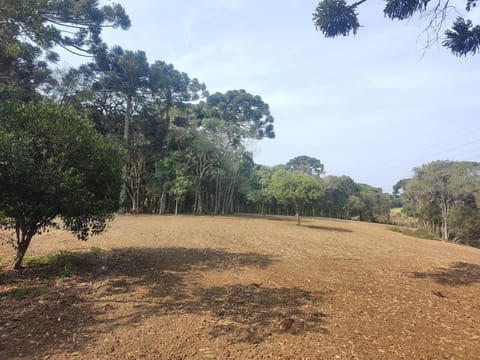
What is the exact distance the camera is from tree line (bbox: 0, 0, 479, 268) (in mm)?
4820

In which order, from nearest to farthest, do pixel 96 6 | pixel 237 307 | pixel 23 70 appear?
pixel 237 307 → pixel 96 6 → pixel 23 70

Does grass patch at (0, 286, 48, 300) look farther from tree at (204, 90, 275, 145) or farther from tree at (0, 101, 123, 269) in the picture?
tree at (204, 90, 275, 145)

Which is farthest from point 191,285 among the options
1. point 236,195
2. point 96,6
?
point 236,195

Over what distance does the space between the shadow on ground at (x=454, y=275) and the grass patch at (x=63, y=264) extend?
745cm

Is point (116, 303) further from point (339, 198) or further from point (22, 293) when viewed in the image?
point (339, 198)

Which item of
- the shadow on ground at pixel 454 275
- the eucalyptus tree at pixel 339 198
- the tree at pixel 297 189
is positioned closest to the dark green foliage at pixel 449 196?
the tree at pixel 297 189

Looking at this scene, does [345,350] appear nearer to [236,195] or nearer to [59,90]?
[59,90]

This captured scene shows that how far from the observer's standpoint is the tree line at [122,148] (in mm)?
4820

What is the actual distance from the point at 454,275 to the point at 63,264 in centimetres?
926

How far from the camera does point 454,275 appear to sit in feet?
23.1

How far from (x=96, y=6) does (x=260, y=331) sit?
1326 cm

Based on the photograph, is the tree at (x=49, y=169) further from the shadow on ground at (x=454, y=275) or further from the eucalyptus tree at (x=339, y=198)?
the eucalyptus tree at (x=339, y=198)

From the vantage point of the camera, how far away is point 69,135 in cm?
500

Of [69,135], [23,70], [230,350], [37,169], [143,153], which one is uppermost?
[23,70]
